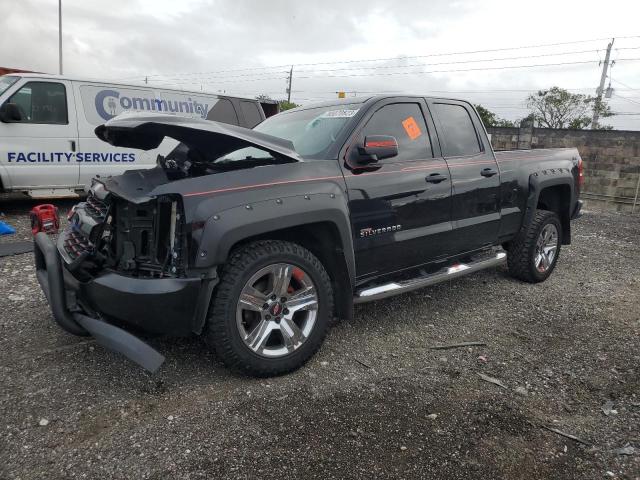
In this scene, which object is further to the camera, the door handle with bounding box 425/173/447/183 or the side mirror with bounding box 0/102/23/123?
the side mirror with bounding box 0/102/23/123

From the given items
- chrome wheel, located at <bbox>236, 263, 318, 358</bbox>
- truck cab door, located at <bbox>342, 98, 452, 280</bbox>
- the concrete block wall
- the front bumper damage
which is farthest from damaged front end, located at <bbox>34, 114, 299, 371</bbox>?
the concrete block wall

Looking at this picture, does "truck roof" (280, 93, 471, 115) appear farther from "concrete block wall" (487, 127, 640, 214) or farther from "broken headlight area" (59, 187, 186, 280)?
"concrete block wall" (487, 127, 640, 214)

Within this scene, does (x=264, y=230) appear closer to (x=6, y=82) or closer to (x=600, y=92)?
(x=6, y=82)

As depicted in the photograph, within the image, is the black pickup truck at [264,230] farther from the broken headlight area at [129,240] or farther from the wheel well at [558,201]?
the wheel well at [558,201]

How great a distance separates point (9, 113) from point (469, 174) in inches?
263

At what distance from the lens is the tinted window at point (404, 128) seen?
148 inches

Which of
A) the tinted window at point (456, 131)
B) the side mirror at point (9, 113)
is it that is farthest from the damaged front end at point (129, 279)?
the side mirror at point (9, 113)

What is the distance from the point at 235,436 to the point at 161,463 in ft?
1.26

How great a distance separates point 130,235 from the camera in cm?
297

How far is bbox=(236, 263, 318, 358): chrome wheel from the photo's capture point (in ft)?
9.66

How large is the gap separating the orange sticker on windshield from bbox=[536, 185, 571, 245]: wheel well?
221 cm

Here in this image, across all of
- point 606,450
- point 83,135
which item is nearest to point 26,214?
point 83,135

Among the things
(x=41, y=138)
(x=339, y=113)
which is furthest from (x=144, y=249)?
(x=41, y=138)

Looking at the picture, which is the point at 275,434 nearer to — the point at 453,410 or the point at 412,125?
the point at 453,410
